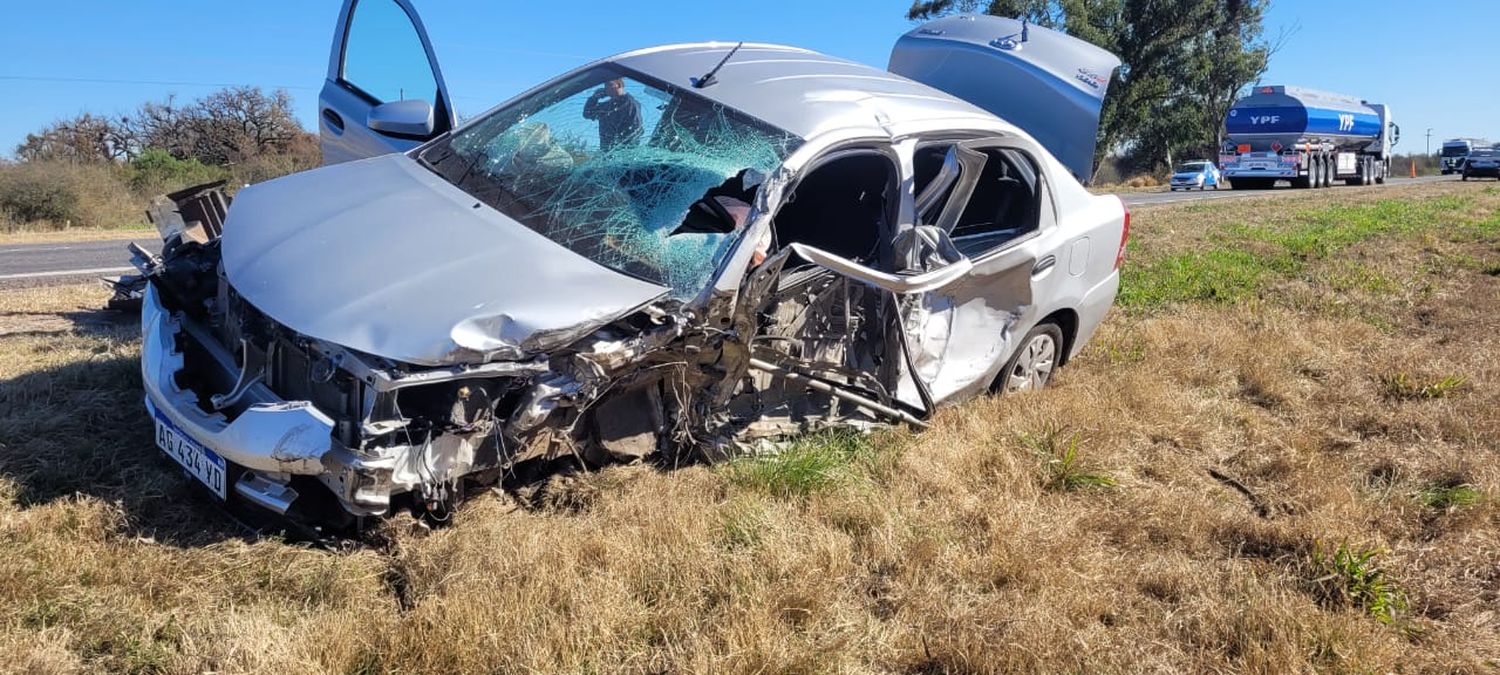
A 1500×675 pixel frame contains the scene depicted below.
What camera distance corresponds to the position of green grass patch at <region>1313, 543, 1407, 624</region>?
111 inches

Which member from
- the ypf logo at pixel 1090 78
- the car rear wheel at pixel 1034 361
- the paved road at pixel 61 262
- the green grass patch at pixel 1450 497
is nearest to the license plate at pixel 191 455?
the car rear wheel at pixel 1034 361

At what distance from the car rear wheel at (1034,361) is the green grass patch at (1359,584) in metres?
1.74

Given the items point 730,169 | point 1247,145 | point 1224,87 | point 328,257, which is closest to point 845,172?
point 730,169

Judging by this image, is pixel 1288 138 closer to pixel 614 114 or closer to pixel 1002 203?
pixel 1002 203

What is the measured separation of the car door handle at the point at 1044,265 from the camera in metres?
4.43

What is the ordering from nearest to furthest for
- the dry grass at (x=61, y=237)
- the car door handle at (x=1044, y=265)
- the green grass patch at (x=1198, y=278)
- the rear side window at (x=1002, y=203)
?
the car door handle at (x=1044, y=265) < the rear side window at (x=1002, y=203) < the green grass patch at (x=1198, y=278) < the dry grass at (x=61, y=237)

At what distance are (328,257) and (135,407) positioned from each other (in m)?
1.58

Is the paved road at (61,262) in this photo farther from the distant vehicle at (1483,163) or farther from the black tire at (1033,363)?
the distant vehicle at (1483,163)

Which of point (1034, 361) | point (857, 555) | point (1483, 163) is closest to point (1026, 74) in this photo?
point (1034, 361)

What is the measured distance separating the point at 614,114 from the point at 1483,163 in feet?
143

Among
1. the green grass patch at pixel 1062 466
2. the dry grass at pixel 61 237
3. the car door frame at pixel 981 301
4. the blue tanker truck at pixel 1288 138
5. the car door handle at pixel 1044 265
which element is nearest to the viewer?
the green grass patch at pixel 1062 466

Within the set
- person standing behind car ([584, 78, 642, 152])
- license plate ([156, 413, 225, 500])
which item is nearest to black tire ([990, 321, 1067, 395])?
person standing behind car ([584, 78, 642, 152])

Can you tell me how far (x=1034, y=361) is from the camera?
4.85m

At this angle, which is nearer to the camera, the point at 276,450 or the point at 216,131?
the point at 276,450
